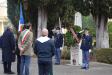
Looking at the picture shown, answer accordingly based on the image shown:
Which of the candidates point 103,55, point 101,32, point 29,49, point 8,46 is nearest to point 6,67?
point 8,46

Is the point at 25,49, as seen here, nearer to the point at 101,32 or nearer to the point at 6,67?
the point at 6,67

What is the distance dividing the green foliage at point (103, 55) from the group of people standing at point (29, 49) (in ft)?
11.2

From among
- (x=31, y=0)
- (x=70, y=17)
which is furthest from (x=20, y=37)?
(x=70, y=17)

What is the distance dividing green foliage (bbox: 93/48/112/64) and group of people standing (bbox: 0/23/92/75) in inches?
134

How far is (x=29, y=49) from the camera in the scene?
15297 millimetres

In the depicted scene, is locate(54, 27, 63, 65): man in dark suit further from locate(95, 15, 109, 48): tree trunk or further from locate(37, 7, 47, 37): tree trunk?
locate(37, 7, 47, 37): tree trunk

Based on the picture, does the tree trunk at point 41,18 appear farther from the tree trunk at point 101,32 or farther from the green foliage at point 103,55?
the green foliage at point 103,55

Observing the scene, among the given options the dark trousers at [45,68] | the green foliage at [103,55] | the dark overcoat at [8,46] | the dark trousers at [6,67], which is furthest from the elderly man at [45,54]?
the green foliage at [103,55]

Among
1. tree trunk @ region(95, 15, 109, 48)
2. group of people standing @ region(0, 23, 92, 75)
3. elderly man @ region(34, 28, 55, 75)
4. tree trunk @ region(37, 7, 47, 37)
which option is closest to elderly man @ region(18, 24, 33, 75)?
group of people standing @ region(0, 23, 92, 75)

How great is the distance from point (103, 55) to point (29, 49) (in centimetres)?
923

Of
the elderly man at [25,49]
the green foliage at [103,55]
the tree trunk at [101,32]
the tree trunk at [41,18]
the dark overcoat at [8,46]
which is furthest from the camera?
the tree trunk at [41,18]

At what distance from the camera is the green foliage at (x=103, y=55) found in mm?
23422

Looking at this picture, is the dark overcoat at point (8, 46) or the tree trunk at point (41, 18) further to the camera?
the tree trunk at point (41, 18)

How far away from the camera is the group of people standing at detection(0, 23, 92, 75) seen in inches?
531
